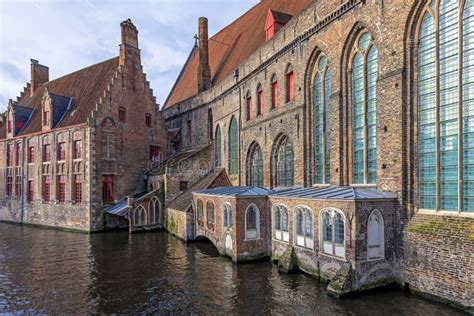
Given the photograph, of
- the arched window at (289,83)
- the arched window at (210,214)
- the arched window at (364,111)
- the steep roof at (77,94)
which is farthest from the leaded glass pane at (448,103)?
the steep roof at (77,94)

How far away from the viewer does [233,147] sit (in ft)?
69.6

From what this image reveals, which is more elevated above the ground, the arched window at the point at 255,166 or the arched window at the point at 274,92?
the arched window at the point at 274,92

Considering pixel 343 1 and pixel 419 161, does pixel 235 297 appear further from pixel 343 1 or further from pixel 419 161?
pixel 343 1

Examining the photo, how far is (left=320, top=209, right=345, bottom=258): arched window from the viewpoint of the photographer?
9.26m

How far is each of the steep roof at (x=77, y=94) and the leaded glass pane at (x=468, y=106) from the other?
21.0 metres

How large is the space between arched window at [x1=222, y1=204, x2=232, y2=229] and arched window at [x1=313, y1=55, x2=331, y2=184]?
358 cm

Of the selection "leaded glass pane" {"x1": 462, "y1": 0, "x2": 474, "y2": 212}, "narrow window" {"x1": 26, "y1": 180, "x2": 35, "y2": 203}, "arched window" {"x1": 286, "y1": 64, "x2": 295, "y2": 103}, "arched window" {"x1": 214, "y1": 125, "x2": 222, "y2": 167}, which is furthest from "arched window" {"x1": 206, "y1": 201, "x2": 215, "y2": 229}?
"narrow window" {"x1": 26, "y1": 180, "x2": 35, "y2": 203}

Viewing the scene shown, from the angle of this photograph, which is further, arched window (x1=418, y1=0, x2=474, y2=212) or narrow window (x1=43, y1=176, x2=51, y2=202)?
narrow window (x1=43, y1=176, x2=51, y2=202)

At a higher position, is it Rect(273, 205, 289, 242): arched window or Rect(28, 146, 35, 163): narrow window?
Rect(28, 146, 35, 163): narrow window

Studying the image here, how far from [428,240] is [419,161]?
2.09 m

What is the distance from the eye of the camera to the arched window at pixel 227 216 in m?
13.2

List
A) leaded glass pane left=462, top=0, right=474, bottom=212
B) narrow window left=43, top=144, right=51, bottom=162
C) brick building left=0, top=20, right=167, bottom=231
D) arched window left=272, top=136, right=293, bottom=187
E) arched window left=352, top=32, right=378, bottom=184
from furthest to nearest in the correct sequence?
narrow window left=43, top=144, right=51, bottom=162 < brick building left=0, top=20, right=167, bottom=231 < arched window left=272, top=136, right=293, bottom=187 < arched window left=352, top=32, right=378, bottom=184 < leaded glass pane left=462, top=0, right=474, bottom=212

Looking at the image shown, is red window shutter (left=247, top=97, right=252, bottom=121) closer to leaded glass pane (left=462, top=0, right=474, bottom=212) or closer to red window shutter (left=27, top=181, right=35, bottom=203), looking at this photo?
leaded glass pane (left=462, top=0, right=474, bottom=212)

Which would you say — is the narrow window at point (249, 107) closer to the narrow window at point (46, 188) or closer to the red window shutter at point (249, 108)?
the red window shutter at point (249, 108)
